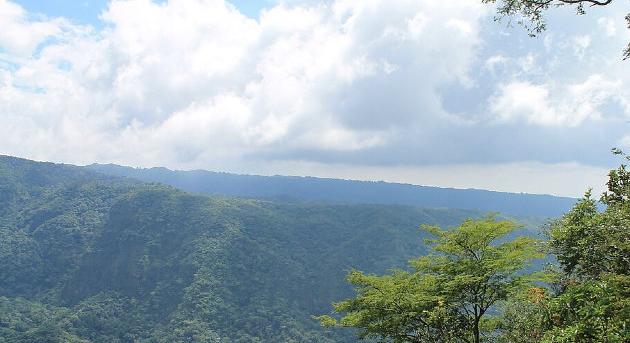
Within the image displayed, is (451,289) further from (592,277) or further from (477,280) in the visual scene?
(592,277)

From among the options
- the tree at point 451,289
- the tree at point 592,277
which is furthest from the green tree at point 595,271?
the tree at point 451,289

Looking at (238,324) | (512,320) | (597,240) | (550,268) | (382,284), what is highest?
→ (597,240)

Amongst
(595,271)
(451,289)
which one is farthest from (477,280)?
(595,271)

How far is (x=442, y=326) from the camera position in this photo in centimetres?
1911

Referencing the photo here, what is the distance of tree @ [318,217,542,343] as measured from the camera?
1852 cm

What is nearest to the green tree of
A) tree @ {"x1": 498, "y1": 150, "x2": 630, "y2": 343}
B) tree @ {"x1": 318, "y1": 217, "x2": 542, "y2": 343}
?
tree @ {"x1": 498, "y1": 150, "x2": 630, "y2": 343}

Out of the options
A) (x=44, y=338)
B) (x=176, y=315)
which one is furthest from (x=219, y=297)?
(x=44, y=338)

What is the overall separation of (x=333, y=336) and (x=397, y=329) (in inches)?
6225

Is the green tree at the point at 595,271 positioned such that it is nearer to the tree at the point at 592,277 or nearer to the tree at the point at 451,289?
the tree at the point at 592,277

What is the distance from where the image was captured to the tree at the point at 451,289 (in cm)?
1852

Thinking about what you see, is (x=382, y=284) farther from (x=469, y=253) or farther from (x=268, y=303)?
(x=268, y=303)

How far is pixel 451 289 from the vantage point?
1883cm

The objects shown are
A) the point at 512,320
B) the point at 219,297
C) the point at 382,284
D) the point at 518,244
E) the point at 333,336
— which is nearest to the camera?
the point at 518,244

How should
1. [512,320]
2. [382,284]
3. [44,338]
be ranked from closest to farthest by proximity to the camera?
[382,284], [512,320], [44,338]
